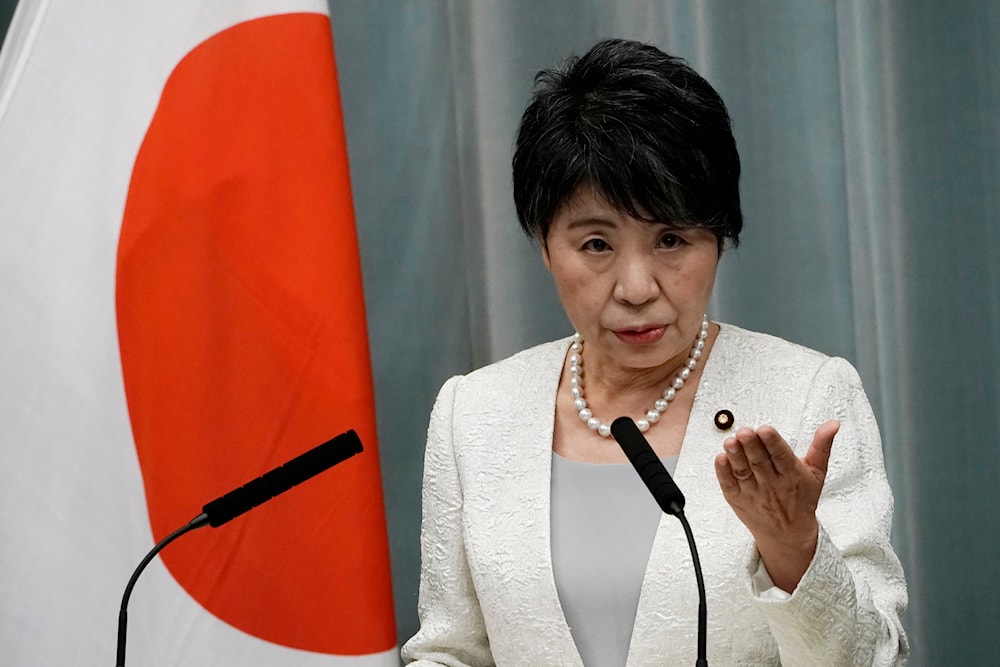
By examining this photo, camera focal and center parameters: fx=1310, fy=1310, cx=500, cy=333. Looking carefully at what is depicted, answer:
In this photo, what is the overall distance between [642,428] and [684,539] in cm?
19

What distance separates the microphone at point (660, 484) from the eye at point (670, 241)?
41 cm

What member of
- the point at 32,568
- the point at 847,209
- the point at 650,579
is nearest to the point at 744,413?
the point at 650,579

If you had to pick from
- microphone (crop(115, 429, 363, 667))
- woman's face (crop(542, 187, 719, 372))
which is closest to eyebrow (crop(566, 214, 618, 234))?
woman's face (crop(542, 187, 719, 372))

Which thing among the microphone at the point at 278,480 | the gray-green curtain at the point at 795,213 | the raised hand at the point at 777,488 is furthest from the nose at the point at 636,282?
the gray-green curtain at the point at 795,213

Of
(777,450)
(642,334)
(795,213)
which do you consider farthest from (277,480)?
(795,213)

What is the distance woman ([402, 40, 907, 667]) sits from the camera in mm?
1422

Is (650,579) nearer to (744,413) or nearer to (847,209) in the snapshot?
(744,413)

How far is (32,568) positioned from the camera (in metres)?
1.53

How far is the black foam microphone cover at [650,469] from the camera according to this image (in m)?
1.03

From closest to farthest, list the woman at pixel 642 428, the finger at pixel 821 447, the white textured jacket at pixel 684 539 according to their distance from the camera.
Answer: the finger at pixel 821 447
the white textured jacket at pixel 684 539
the woman at pixel 642 428

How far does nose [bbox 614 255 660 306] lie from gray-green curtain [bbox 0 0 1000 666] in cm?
67

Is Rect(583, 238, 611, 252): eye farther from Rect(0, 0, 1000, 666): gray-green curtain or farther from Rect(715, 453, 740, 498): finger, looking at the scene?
Rect(0, 0, 1000, 666): gray-green curtain

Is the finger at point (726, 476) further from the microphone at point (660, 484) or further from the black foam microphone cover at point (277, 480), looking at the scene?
the black foam microphone cover at point (277, 480)

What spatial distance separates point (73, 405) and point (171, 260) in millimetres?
209
